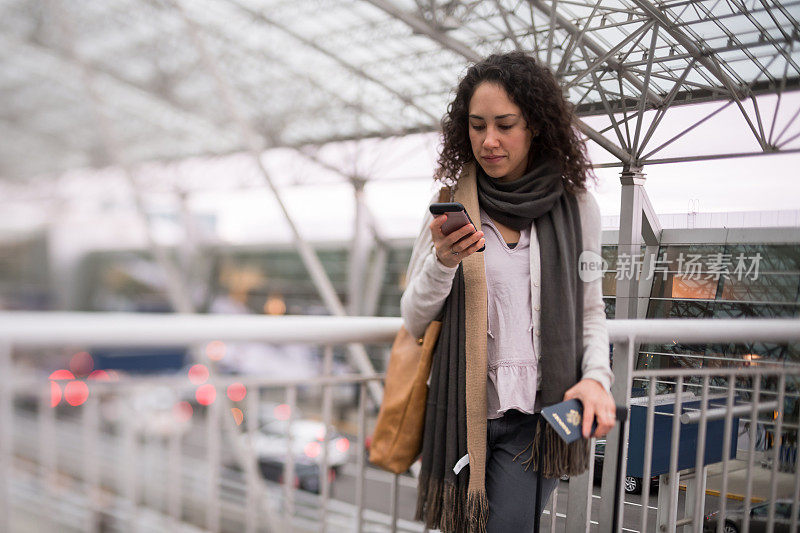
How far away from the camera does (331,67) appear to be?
448 inches

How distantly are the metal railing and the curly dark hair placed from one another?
1.36 feet

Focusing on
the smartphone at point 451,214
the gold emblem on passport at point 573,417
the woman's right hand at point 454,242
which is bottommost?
the gold emblem on passport at point 573,417

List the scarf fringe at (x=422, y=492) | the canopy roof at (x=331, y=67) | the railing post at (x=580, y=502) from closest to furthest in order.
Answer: the scarf fringe at (x=422, y=492) → the railing post at (x=580, y=502) → the canopy roof at (x=331, y=67)

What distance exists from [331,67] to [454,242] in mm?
11025

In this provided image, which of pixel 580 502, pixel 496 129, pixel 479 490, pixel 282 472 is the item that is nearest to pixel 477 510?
pixel 479 490

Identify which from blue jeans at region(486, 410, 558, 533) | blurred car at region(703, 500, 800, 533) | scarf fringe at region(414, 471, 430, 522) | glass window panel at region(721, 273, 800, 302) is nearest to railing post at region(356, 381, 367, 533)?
scarf fringe at region(414, 471, 430, 522)

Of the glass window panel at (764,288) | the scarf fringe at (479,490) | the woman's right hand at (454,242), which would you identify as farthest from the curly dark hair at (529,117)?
the glass window panel at (764,288)

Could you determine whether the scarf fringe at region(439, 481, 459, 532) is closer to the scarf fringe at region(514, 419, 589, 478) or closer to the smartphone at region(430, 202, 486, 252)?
the scarf fringe at region(514, 419, 589, 478)

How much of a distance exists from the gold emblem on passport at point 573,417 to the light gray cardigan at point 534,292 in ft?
0.36

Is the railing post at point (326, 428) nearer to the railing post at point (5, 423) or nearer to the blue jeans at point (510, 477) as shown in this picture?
the blue jeans at point (510, 477)

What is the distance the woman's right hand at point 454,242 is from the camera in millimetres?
1046

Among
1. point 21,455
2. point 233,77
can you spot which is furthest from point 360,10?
point 21,455

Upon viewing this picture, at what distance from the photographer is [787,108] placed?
6.75ft

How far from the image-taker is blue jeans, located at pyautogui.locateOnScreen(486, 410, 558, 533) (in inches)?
48.4
